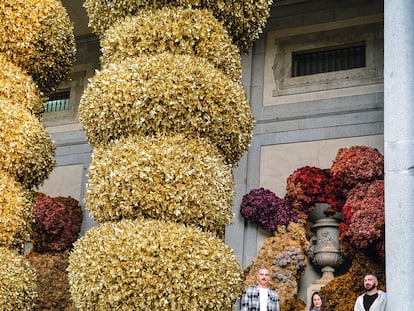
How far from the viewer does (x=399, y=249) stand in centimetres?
699

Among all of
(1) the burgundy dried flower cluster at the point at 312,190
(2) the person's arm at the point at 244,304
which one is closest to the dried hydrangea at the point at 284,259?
(1) the burgundy dried flower cluster at the point at 312,190

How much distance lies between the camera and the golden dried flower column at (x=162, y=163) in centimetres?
637

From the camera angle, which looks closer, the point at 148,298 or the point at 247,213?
the point at 148,298

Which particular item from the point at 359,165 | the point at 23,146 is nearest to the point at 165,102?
the point at 23,146

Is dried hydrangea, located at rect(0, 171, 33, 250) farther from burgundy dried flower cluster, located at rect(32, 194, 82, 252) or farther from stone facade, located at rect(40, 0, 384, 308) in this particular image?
burgundy dried flower cluster, located at rect(32, 194, 82, 252)

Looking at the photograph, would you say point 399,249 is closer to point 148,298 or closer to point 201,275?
point 201,275

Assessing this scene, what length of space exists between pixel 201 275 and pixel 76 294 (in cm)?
121

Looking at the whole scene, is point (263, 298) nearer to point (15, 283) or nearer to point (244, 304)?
point (244, 304)

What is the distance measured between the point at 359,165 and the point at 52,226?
6097 mm

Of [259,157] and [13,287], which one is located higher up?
[259,157]

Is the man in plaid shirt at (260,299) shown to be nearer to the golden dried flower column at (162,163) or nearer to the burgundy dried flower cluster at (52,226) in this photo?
the golden dried flower column at (162,163)

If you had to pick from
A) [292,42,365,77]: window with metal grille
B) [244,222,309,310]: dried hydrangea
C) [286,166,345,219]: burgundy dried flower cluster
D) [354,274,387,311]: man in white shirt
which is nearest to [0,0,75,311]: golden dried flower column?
[354,274,387,311]: man in white shirt

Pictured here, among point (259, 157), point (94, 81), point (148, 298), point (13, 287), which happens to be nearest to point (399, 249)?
point (148, 298)

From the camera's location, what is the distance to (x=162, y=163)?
675 cm
